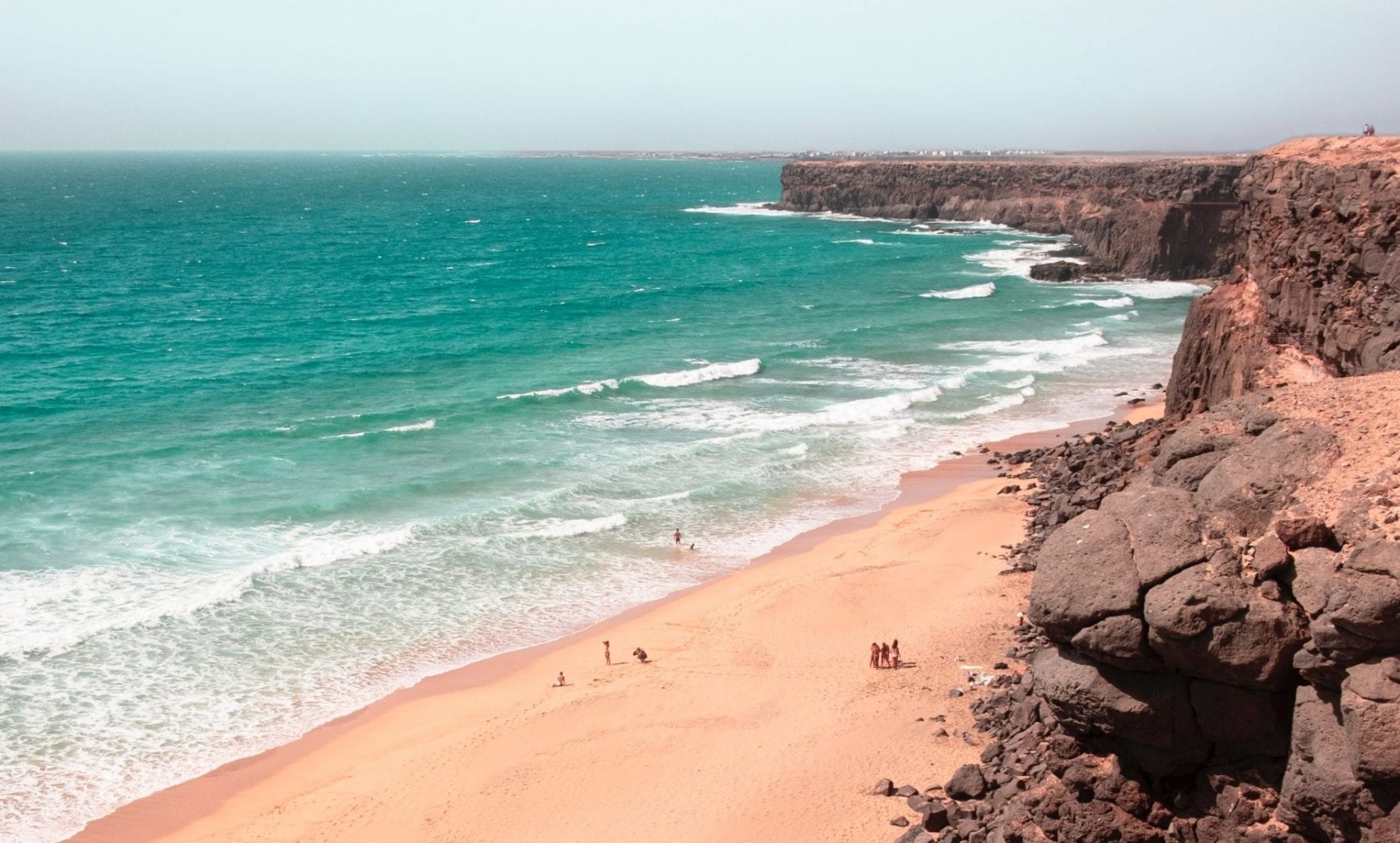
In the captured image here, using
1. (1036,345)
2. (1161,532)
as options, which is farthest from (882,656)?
(1036,345)

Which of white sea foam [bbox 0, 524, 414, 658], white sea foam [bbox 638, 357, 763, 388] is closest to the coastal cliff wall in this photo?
white sea foam [bbox 0, 524, 414, 658]

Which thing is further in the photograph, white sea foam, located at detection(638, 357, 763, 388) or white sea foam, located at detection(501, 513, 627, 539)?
white sea foam, located at detection(638, 357, 763, 388)

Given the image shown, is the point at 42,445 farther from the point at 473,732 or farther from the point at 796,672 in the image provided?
the point at 796,672

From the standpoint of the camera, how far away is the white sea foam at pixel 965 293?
69.9m

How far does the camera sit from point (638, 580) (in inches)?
1128

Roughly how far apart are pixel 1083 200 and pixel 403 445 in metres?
84.6

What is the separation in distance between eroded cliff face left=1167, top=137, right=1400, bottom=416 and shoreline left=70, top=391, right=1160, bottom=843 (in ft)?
21.6

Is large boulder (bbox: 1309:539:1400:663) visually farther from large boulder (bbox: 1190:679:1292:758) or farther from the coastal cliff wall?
large boulder (bbox: 1190:679:1292:758)

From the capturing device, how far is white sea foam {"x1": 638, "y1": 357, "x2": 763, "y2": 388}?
158 feet

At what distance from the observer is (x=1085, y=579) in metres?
12.6

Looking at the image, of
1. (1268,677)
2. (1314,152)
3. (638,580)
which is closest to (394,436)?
(638,580)

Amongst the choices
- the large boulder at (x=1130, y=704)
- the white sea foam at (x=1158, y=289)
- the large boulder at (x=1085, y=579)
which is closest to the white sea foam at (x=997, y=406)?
the white sea foam at (x=1158, y=289)

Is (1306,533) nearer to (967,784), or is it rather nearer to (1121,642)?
(1121,642)

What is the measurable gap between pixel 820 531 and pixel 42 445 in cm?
2625
